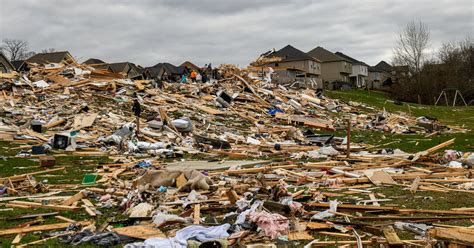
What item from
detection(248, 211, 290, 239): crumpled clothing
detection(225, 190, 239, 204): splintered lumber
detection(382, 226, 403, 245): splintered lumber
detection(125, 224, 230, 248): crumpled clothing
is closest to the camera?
detection(382, 226, 403, 245): splintered lumber

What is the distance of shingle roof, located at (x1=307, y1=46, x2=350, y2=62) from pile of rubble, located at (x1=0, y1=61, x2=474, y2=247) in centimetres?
5700

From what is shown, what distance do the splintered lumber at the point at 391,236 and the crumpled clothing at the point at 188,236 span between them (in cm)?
198

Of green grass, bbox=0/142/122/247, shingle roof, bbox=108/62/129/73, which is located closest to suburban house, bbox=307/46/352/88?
shingle roof, bbox=108/62/129/73

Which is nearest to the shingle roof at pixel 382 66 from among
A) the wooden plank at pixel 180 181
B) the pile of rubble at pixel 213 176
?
the pile of rubble at pixel 213 176

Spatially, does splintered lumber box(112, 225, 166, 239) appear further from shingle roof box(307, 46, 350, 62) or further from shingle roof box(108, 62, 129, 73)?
shingle roof box(307, 46, 350, 62)

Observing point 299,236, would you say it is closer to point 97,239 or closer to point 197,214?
point 197,214

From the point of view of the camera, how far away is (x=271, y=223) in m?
6.32

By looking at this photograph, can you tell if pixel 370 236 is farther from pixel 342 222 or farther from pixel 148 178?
pixel 148 178

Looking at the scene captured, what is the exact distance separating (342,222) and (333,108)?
2824 centimetres

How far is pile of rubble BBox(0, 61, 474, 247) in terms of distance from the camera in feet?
20.7

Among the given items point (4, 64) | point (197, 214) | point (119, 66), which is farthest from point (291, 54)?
point (197, 214)

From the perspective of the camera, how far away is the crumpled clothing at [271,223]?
244 inches

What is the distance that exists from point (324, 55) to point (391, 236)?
82794 millimetres

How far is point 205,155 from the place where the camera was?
639 inches
